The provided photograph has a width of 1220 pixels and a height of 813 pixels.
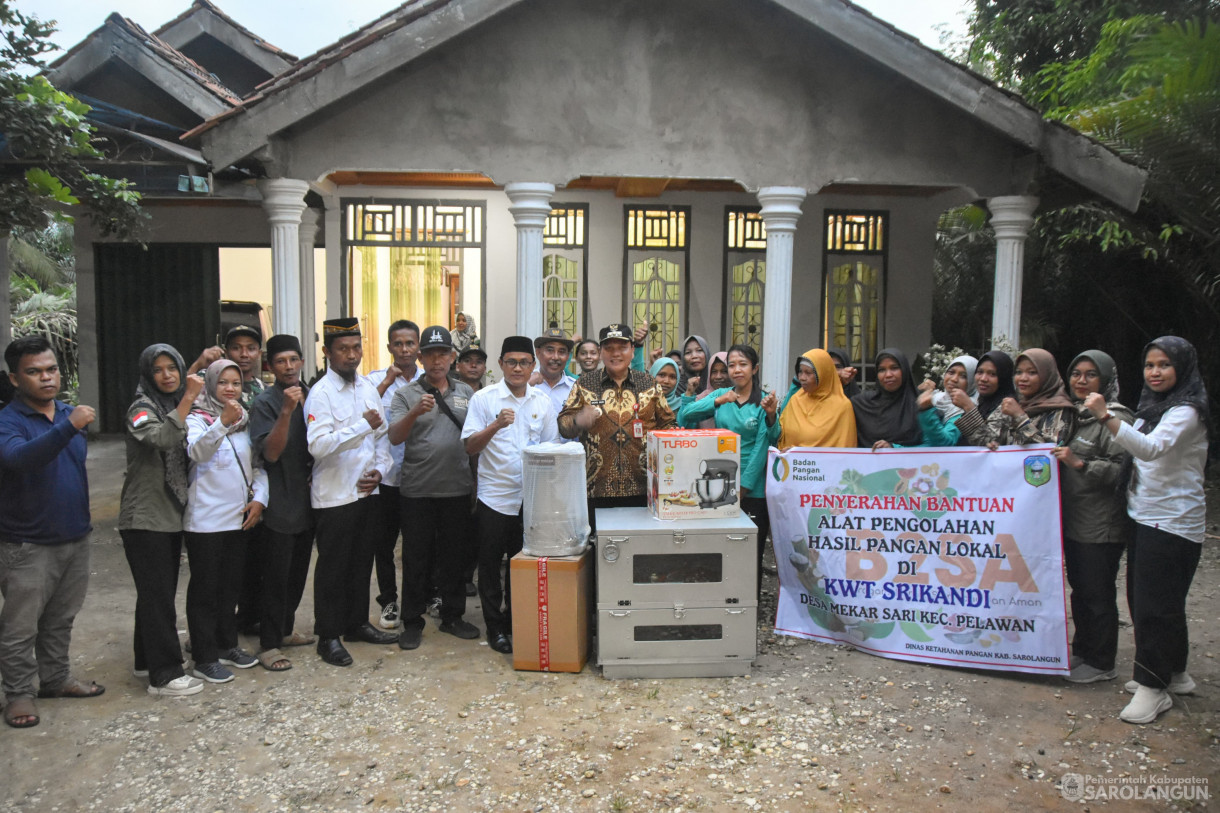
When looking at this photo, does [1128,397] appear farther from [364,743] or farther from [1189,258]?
[364,743]

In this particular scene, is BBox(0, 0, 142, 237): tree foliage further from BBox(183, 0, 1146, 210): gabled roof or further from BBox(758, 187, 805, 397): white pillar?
BBox(758, 187, 805, 397): white pillar

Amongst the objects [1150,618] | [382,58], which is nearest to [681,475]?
[1150,618]

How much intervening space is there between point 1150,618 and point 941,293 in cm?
1351

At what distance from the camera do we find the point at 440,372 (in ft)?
17.9

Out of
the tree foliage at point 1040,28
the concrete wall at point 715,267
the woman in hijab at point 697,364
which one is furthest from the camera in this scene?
the tree foliage at point 1040,28

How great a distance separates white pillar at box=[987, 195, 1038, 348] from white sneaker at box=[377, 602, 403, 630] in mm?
6212

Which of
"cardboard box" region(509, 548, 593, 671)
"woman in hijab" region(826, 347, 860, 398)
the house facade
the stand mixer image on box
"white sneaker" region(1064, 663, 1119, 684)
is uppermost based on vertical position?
the house facade

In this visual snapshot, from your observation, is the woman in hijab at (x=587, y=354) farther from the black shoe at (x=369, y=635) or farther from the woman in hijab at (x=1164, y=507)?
the woman in hijab at (x=1164, y=507)

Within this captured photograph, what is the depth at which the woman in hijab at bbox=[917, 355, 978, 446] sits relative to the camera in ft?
17.8

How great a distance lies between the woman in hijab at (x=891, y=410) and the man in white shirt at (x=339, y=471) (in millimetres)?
2989

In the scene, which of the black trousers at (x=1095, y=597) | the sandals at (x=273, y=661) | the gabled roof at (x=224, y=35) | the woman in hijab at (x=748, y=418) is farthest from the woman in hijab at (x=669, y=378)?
the gabled roof at (x=224, y=35)

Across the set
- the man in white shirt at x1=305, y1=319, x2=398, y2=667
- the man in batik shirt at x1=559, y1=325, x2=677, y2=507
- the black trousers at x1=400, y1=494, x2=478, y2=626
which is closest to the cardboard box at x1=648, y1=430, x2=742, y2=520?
the man in batik shirt at x1=559, y1=325, x2=677, y2=507

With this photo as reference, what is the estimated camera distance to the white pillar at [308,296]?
9.88 metres

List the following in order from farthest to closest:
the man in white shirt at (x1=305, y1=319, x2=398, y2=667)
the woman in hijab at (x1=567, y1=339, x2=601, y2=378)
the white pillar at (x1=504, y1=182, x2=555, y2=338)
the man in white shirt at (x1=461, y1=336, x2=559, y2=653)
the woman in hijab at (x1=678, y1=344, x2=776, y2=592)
A: the white pillar at (x1=504, y1=182, x2=555, y2=338) → the woman in hijab at (x1=567, y1=339, x2=601, y2=378) → the woman in hijab at (x1=678, y1=344, x2=776, y2=592) → the man in white shirt at (x1=461, y1=336, x2=559, y2=653) → the man in white shirt at (x1=305, y1=319, x2=398, y2=667)
